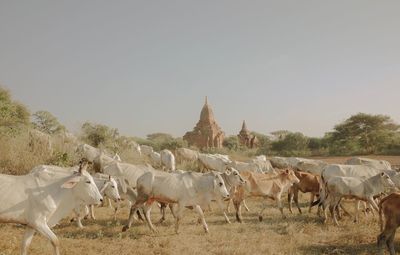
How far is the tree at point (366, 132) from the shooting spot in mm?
42219

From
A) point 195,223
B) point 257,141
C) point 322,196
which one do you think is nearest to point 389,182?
point 322,196

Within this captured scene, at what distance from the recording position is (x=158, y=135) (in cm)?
7538

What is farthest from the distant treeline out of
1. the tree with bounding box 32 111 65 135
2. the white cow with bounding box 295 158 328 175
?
the white cow with bounding box 295 158 328 175

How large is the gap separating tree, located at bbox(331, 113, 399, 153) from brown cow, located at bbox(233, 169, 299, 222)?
32.4 m

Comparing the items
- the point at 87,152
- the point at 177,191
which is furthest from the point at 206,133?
the point at 177,191

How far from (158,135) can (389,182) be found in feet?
215

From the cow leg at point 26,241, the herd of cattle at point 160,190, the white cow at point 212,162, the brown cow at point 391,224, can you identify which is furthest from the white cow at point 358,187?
the white cow at point 212,162

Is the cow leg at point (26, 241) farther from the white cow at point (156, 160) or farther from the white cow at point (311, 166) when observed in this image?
the white cow at point (156, 160)

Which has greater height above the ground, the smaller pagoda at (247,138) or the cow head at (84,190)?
the smaller pagoda at (247,138)

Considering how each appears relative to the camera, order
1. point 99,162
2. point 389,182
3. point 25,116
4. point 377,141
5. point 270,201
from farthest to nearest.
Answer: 1. point 377,141
2. point 25,116
3. point 270,201
4. point 99,162
5. point 389,182

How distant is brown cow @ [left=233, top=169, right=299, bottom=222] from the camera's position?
1239 centimetres

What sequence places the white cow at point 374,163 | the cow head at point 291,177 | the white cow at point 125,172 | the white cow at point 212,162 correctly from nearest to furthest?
1. the white cow at point 125,172
2. the cow head at point 291,177
3. the white cow at point 374,163
4. the white cow at point 212,162

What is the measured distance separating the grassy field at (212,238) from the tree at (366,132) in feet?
109

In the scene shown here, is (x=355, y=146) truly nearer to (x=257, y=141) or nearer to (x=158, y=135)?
(x=257, y=141)
